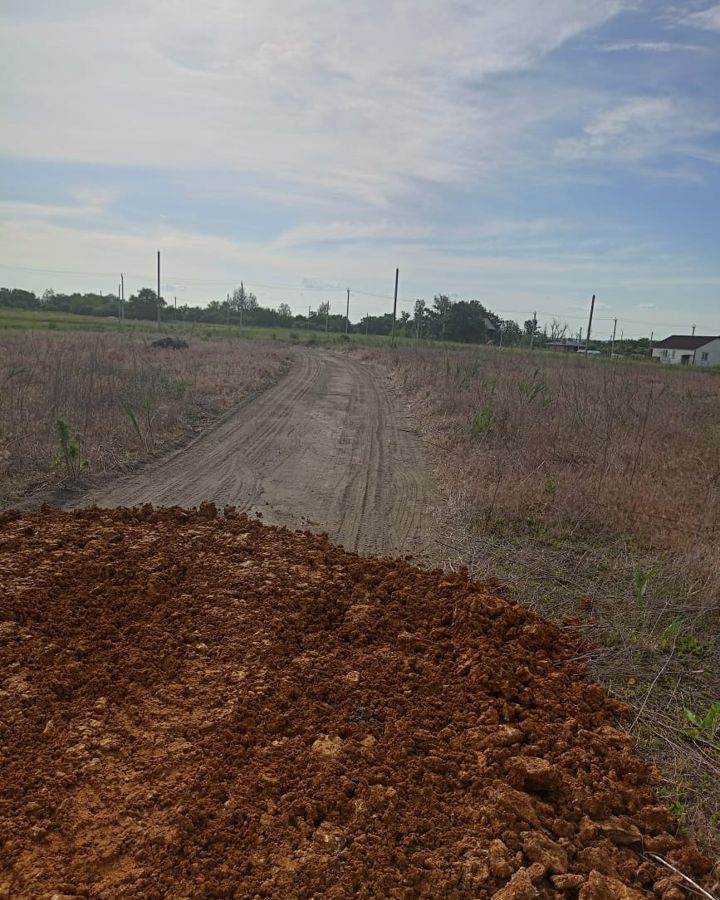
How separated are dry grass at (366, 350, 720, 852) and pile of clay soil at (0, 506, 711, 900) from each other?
0.30 meters

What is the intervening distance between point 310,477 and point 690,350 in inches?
2664

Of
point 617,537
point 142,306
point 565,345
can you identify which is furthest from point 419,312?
point 617,537

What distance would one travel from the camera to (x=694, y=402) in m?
14.4

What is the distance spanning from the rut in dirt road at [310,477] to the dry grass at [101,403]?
0.51 metres

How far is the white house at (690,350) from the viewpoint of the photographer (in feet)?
209

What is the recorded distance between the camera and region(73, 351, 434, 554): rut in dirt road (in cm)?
613

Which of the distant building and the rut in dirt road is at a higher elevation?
the distant building

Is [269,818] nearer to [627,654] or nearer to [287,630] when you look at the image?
[287,630]

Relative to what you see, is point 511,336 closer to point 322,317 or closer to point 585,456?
point 322,317

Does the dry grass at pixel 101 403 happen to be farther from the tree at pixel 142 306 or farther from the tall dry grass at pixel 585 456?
the tree at pixel 142 306

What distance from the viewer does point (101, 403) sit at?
32.2ft

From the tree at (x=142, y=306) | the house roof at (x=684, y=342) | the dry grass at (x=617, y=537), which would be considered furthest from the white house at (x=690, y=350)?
the dry grass at (x=617, y=537)

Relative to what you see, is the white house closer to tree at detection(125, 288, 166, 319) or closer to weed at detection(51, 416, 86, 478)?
tree at detection(125, 288, 166, 319)

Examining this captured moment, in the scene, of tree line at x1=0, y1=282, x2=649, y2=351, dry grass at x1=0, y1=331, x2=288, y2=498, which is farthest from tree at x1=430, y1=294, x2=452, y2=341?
dry grass at x1=0, y1=331, x2=288, y2=498
